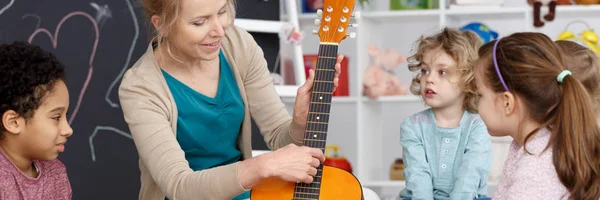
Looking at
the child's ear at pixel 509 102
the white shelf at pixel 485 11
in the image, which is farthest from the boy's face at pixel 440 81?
the white shelf at pixel 485 11

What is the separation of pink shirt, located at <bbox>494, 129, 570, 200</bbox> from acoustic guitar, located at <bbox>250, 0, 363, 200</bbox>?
0.33 m

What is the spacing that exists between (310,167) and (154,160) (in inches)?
16.1

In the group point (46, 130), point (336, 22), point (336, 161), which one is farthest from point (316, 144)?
point (336, 161)

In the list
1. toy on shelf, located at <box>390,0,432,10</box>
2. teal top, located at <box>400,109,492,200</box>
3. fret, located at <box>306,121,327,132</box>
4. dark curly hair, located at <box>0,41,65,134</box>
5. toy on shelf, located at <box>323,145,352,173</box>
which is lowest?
toy on shelf, located at <box>323,145,352,173</box>

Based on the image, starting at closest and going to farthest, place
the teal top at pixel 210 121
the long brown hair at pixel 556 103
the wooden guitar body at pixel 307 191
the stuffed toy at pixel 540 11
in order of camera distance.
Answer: the long brown hair at pixel 556 103, the wooden guitar body at pixel 307 191, the teal top at pixel 210 121, the stuffed toy at pixel 540 11

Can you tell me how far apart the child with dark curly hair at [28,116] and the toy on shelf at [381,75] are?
2.17m

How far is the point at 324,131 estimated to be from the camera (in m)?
1.99

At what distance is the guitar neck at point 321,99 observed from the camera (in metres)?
1.99

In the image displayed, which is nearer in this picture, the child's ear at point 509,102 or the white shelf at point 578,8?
the child's ear at point 509,102

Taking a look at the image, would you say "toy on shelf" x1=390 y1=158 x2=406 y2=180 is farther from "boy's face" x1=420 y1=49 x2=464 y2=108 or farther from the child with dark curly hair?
the child with dark curly hair

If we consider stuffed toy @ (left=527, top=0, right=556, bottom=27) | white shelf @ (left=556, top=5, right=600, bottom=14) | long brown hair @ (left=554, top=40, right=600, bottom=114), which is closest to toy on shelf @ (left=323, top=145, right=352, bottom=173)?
stuffed toy @ (left=527, top=0, right=556, bottom=27)

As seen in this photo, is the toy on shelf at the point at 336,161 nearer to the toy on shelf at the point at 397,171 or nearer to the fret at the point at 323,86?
the toy on shelf at the point at 397,171

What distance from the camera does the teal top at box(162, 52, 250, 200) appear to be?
222 cm

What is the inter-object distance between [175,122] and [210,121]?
11cm
